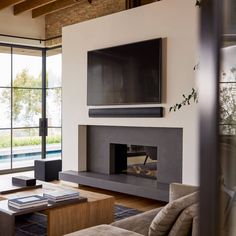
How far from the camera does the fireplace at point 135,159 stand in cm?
544

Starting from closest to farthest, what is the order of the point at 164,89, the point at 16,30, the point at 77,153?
the point at 164,89, the point at 77,153, the point at 16,30

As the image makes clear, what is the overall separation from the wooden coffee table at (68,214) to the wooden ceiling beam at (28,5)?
4247 millimetres

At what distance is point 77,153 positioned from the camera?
6.12 metres

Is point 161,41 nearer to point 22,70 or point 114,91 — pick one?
point 114,91

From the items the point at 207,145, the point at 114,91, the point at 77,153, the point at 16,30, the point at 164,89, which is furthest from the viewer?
the point at 16,30

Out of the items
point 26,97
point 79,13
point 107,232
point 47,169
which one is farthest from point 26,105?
point 107,232

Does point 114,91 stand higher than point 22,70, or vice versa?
point 22,70

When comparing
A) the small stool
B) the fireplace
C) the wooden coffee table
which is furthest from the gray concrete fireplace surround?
the wooden coffee table

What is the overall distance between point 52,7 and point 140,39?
279 centimetres

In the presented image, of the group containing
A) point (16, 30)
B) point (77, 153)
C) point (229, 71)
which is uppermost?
point (16, 30)

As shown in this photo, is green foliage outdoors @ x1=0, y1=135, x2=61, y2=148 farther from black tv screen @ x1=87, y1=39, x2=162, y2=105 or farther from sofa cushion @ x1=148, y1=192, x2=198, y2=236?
sofa cushion @ x1=148, y1=192, x2=198, y2=236

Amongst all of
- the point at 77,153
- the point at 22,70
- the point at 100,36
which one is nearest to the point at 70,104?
the point at 77,153

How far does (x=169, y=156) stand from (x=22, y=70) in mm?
4028

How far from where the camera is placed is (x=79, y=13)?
7.03 m
